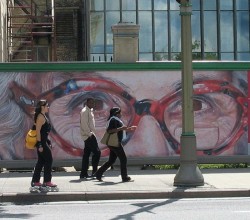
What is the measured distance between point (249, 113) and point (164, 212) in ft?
21.8

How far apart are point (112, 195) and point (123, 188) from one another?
0.63m

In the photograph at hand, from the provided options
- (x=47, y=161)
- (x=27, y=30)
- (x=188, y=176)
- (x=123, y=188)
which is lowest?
(x=123, y=188)

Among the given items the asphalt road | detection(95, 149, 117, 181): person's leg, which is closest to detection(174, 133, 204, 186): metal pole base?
the asphalt road

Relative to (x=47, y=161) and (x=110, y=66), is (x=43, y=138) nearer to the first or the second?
Result: (x=47, y=161)

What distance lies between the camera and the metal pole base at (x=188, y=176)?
1201cm

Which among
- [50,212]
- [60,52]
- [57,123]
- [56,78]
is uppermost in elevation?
[60,52]

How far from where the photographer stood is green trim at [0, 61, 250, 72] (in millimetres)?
14867

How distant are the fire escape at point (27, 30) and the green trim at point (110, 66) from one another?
1460cm

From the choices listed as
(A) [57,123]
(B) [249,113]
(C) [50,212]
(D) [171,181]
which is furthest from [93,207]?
(B) [249,113]

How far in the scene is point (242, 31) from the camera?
40.1m

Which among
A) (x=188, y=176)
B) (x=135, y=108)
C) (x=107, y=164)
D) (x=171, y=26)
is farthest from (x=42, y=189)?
(x=171, y=26)

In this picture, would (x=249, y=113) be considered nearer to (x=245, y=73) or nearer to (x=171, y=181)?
(x=245, y=73)

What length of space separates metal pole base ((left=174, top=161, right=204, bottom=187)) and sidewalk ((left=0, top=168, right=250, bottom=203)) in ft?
0.58

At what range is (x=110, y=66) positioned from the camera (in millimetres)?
15078
